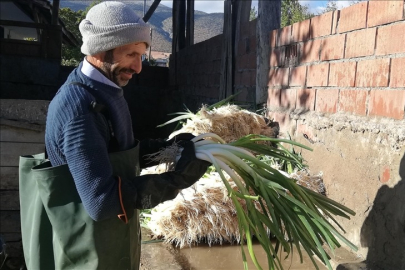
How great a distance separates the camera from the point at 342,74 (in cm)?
283

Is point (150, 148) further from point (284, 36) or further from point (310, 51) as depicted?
point (284, 36)

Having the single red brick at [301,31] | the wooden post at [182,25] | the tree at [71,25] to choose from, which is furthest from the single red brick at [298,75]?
the tree at [71,25]

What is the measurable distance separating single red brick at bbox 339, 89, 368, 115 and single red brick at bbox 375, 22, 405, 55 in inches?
9.7

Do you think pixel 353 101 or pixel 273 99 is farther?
pixel 273 99

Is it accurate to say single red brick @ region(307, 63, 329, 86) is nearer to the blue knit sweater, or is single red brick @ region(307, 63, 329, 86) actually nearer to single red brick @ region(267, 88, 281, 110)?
single red brick @ region(267, 88, 281, 110)

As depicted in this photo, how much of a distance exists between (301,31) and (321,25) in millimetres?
278

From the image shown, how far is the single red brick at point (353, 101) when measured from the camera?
259 cm

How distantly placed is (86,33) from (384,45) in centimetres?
151

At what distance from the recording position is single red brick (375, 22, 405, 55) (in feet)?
7.51

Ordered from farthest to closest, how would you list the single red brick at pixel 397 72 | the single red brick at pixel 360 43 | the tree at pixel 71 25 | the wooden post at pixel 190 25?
the tree at pixel 71 25 < the wooden post at pixel 190 25 < the single red brick at pixel 360 43 < the single red brick at pixel 397 72

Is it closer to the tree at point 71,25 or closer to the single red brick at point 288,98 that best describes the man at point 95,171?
the single red brick at point 288,98

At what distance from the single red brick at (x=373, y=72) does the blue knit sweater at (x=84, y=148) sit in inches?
57.9

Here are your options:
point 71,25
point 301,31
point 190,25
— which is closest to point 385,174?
point 301,31

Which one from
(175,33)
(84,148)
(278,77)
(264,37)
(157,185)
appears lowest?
(157,185)
